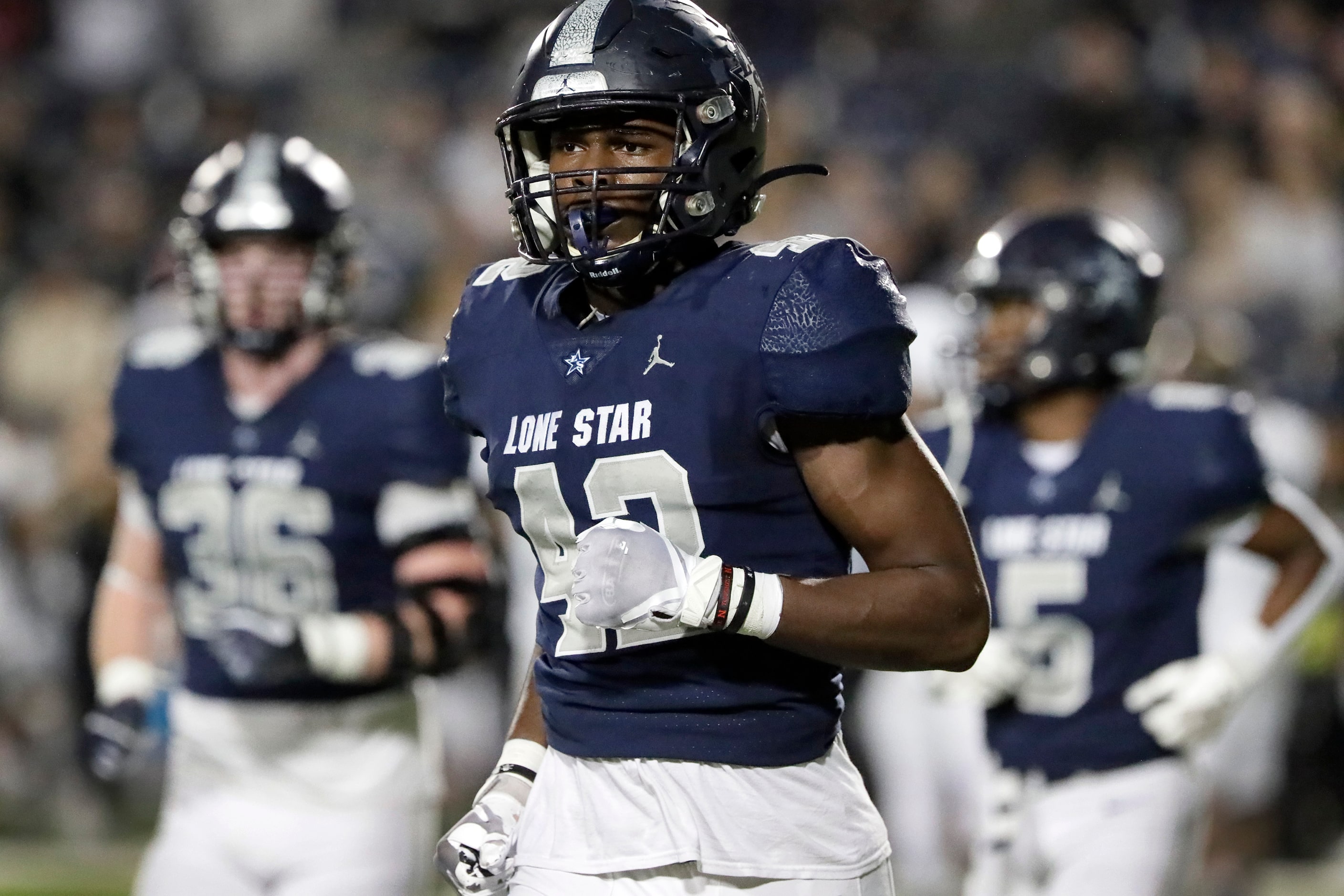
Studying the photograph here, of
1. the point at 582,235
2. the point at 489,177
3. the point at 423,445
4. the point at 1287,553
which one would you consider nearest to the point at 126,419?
the point at 423,445

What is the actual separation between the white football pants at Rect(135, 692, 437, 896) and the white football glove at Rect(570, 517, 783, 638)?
1576 millimetres

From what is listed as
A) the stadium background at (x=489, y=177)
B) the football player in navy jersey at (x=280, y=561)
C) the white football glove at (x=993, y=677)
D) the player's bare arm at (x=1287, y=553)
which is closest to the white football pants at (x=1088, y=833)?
the white football glove at (x=993, y=677)

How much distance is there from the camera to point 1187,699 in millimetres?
3680

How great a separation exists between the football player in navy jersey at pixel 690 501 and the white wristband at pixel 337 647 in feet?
3.63

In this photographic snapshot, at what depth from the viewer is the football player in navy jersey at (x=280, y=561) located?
351 cm

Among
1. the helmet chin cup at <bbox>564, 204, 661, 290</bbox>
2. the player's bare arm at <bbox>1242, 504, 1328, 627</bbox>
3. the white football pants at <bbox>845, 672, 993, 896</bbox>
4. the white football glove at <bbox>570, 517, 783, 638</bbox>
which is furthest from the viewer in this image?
the white football pants at <bbox>845, 672, 993, 896</bbox>

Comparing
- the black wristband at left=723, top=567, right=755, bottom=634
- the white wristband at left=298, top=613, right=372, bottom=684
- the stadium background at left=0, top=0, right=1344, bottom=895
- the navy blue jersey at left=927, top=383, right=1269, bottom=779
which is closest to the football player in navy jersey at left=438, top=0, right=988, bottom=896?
the black wristband at left=723, top=567, right=755, bottom=634

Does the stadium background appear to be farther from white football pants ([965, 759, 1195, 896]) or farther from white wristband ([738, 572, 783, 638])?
white wristband ([738, 572, 783, 638])

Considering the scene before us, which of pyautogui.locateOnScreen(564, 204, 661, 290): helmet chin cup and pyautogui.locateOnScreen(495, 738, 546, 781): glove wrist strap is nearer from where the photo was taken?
pyautogui.locateOnScreen(564, 204, 661, 290): helmet chin cup

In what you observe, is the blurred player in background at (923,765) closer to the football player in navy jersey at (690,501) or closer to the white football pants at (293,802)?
the white football pants at (293,802)

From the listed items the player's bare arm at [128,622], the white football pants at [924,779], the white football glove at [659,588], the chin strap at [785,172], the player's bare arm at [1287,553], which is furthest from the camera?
the white football pants at [924,779]

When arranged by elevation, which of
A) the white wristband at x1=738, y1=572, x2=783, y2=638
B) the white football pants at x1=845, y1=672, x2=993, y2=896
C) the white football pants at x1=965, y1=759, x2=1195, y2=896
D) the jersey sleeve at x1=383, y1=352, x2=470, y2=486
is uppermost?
the jersey sleeve at x1=383, y1=352, x2=470, y2=486

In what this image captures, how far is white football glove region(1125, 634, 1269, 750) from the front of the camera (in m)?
3.67

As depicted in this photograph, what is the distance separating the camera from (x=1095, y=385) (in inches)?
163
